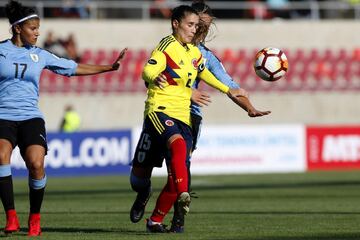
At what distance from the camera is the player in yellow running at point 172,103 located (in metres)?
9.55

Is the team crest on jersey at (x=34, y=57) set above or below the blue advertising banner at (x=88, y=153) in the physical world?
above

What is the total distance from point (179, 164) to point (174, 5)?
73.8 feet

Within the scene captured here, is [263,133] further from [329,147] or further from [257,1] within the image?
[257,1]

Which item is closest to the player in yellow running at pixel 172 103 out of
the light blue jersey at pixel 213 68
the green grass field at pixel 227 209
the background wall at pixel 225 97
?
the light blue jersey at pixel 213 68

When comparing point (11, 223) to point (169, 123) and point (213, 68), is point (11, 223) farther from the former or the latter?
point (213, 68)

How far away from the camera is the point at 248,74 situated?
32.5m

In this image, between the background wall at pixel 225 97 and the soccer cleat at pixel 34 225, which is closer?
the soccer cleat at pixel 34 225

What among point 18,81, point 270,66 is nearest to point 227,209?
point 270,66

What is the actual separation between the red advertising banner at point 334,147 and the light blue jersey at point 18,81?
1835 cm

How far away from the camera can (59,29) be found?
30797mm

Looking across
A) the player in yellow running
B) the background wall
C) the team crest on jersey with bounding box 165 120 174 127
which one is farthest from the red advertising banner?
the team crest on jersey with bounding box 165 120 174 127

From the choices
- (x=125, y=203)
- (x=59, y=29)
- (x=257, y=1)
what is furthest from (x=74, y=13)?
(x=125, y=203)

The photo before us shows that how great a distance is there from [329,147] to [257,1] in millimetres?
8058

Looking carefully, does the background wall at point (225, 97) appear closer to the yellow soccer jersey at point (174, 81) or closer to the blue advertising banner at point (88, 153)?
the blue advertising banner at point (88, 153)
